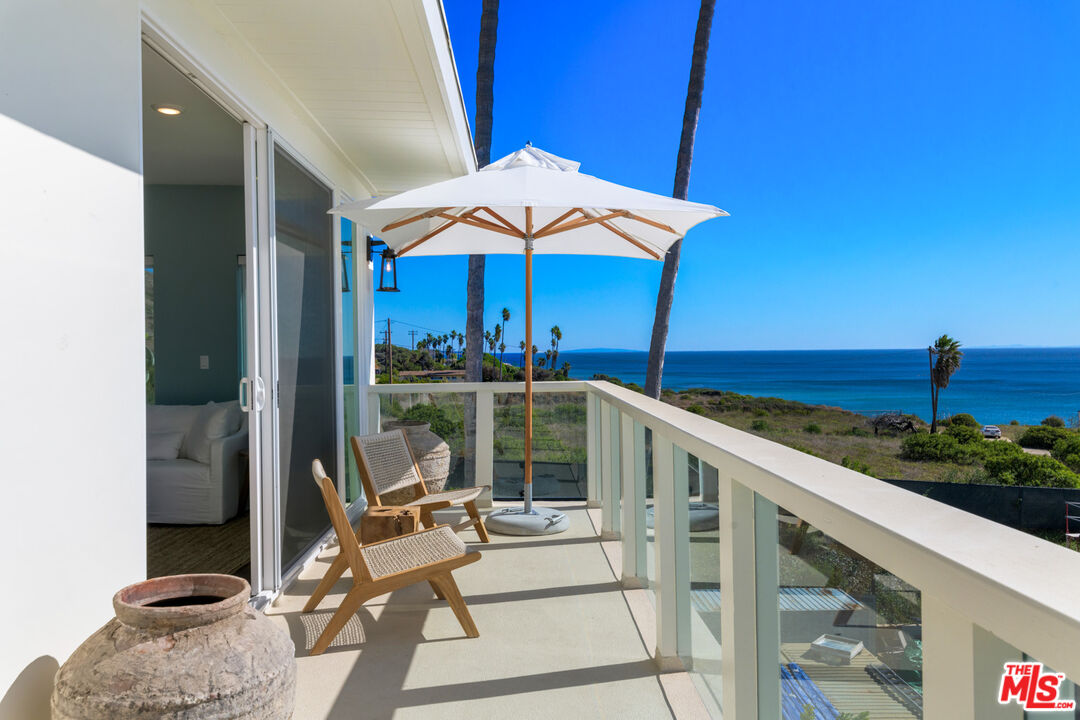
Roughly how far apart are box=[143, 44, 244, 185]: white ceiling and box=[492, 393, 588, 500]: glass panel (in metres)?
2.58

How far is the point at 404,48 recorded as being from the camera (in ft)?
9.62

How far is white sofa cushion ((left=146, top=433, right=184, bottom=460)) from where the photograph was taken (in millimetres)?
5062

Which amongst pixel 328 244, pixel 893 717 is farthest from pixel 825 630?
pixel 328 244

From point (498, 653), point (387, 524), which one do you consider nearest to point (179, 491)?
point (387, 524)

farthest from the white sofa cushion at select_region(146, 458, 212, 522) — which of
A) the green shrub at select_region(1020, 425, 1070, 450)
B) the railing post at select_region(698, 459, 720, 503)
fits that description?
the green shrub at select_region(1020, 425, 1070, 450)

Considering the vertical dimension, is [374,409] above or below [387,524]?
above

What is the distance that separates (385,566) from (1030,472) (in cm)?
1873

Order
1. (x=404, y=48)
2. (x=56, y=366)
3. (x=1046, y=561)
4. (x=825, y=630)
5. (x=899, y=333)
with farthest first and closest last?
(x=899, y=333) → (x=404, y=48) → (x=56, y=366) → (x=825, y=630) → (x=1046, y=561)

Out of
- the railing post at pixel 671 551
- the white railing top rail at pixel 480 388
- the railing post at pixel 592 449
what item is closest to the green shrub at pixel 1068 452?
the railing post at pixel 592 449

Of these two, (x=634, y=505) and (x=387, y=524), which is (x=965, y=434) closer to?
(x=634, y=505)

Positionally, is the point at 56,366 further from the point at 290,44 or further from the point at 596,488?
the point at 596,488

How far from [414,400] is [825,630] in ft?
14.4

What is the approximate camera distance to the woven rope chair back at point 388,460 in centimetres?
398

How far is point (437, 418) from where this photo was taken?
538cm
